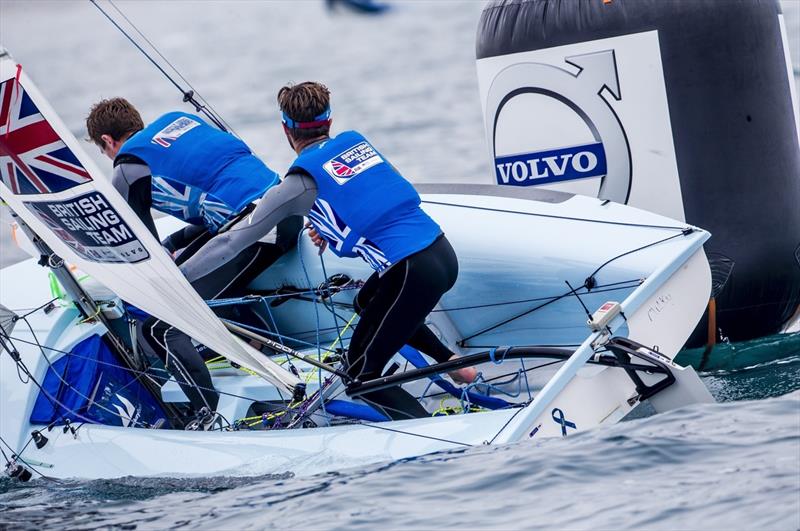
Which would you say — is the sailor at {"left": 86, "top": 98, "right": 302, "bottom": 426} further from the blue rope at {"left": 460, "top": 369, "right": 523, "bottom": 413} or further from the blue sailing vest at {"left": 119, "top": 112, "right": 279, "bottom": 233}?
the blue rope at {"left": 460, "top": 369, "right": 523, "bottom": 413}

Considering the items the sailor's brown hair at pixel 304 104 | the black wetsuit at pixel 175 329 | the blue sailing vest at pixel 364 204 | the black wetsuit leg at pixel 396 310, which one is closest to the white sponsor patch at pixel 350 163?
the blue sailing vest at pixel 364 204

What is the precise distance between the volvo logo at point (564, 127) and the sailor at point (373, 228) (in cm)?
111

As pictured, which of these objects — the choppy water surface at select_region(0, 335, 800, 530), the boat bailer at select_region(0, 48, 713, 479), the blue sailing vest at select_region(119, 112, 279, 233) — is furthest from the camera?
the blue sailing vest at select_region(119, 112, 279, 233)

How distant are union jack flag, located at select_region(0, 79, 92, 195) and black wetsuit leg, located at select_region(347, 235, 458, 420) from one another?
2.97 feet

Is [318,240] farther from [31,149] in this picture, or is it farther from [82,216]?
[31,149]

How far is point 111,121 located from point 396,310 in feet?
4.71

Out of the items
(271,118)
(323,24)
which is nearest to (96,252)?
(271,118)

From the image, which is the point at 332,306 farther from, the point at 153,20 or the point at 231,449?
the point at 153,20

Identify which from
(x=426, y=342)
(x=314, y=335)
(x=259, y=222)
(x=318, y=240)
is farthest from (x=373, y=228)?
(x=314, y=335)

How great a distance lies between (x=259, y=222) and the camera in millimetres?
3703

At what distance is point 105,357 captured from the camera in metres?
4.33

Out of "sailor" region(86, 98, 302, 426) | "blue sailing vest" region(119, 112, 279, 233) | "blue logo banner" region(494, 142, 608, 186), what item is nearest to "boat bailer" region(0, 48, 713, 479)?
"sailor" region(86, 98, 302, 426)

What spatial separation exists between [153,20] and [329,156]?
31.8 metres

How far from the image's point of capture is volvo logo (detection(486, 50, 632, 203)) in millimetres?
4422
